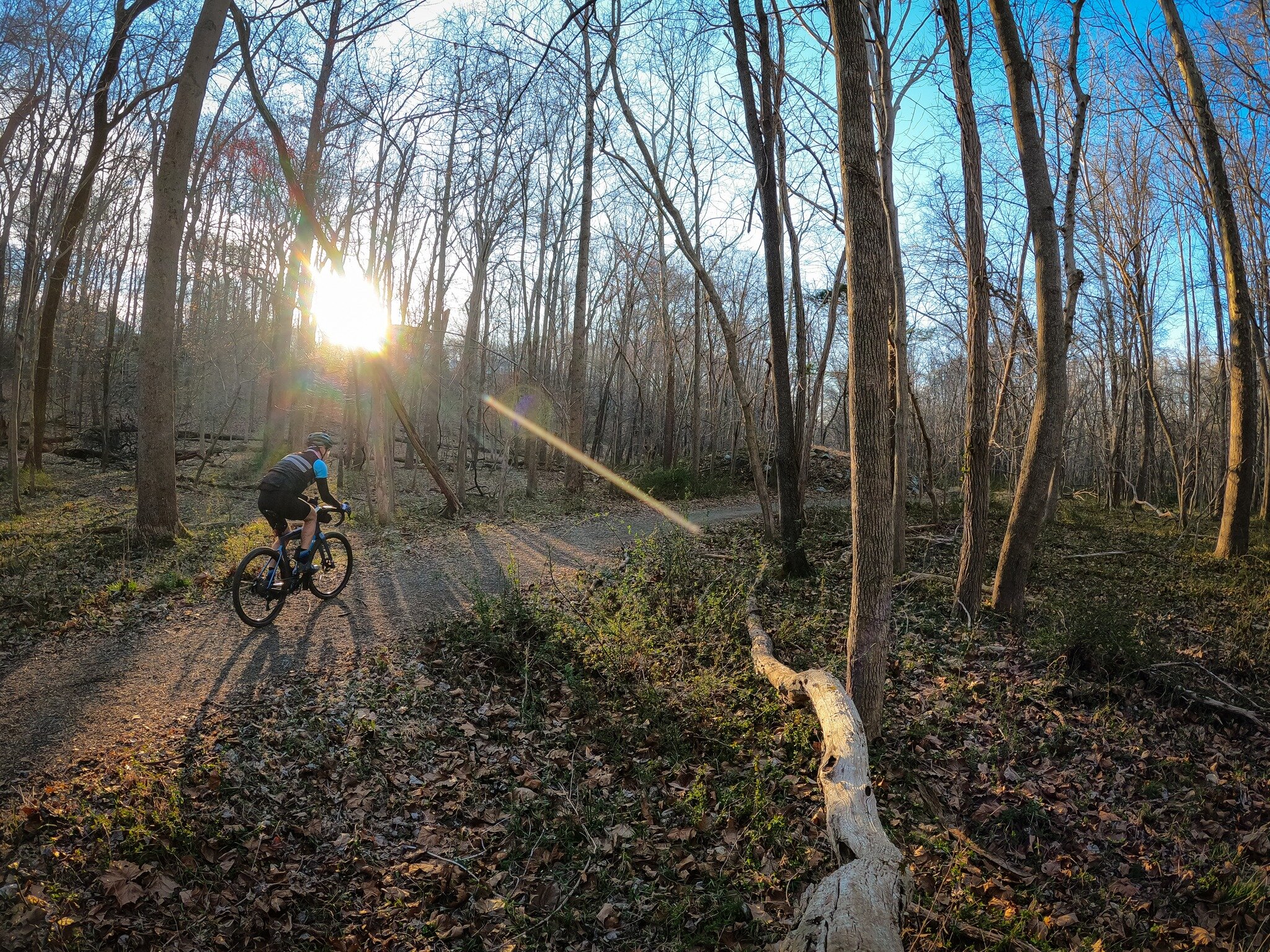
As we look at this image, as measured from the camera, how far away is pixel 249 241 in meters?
19.5

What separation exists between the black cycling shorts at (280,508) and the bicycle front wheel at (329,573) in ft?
1.68

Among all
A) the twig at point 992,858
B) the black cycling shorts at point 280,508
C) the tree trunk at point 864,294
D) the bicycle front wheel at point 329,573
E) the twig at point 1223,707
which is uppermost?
the tree trunk at point 864,294

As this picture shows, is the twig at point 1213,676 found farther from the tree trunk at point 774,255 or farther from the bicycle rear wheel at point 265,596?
the bicycle rear wheel at point 265,596

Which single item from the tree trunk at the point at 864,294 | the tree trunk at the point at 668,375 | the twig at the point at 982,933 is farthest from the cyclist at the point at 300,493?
the tree trunk at the point at 668,375

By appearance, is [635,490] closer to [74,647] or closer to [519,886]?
→ [74,647]

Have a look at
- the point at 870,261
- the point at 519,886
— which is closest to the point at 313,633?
the point at 519,886

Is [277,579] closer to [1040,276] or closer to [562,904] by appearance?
[562,904]

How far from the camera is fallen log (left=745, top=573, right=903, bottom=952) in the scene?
2.40 meters

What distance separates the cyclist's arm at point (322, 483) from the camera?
6.41m

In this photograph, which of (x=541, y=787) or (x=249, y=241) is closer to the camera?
(x=541, y=787)

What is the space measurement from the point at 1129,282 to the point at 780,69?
957cm

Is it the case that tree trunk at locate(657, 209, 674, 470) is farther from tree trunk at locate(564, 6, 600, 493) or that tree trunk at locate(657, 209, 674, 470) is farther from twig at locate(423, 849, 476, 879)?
twig at locate(423, 849, 476, 879)

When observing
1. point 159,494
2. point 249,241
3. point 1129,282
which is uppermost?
point 249,241

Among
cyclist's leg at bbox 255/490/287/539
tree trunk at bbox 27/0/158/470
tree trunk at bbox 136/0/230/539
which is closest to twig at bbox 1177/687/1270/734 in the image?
cyclist's leg at bbox 255/490/287/539
